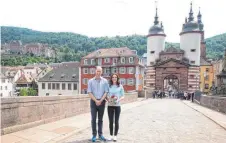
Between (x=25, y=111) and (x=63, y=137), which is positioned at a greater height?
(x=25, y=111)

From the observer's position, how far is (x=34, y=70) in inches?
3556

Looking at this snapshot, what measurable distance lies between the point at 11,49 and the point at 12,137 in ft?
610

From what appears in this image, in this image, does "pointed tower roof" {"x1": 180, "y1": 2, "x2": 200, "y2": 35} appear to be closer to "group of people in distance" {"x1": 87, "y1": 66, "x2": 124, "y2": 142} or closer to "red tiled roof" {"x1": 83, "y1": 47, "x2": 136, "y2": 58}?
"red tiled roof" {"x1": 83, "y1": 47, "x2": 136, "y2": 58}

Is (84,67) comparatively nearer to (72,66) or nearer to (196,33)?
(72,66)

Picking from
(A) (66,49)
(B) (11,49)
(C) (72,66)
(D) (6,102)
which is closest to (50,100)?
(D) (6,102)

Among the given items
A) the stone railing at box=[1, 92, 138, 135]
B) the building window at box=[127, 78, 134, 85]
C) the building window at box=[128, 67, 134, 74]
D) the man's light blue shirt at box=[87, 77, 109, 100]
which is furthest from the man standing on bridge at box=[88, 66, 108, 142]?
the building window at box=[128, 67, 134, 74]

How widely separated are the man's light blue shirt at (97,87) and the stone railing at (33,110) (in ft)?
7.83

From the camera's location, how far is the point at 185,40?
5406 centimetres

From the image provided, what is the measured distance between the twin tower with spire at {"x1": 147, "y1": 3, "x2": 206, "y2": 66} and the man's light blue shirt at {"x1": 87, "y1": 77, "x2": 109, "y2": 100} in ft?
164

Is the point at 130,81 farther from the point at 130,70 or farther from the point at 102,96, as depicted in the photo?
the point at 102,96

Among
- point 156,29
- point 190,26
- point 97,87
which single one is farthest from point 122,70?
point 97,87

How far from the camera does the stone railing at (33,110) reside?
Result: 672 cm

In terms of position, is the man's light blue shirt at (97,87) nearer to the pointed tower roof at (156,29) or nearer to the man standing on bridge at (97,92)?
the man standing on bridge at (97,92)

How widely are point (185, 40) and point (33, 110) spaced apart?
50.7m
